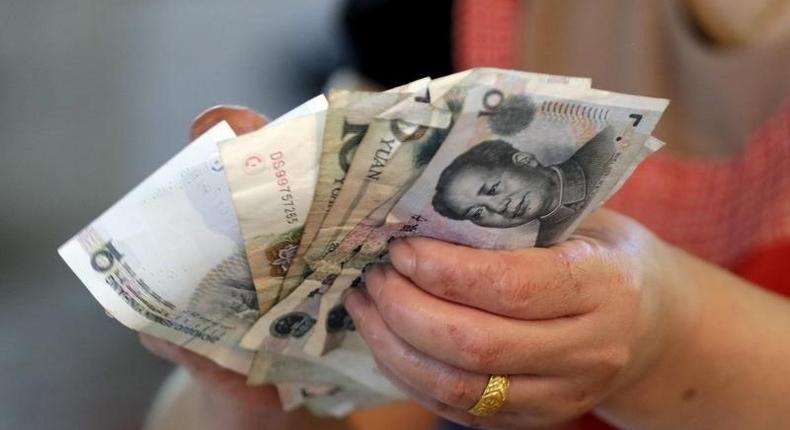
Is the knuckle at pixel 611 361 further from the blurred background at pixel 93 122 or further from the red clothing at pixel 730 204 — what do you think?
the blurred background at pixel 93 122

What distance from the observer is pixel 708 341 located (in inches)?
22.6

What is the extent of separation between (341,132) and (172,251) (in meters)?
0.12

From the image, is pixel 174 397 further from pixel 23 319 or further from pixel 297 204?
pixel 23 319

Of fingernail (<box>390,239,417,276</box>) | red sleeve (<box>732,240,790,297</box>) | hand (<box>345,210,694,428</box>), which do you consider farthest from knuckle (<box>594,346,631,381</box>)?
red sleeve (<box>732,240,790,297</box>)

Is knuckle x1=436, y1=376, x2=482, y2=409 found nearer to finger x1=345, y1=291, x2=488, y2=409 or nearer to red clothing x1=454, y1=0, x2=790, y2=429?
finger x1=345, y1=291, x2=488, y2=409

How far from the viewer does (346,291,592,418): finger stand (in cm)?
50

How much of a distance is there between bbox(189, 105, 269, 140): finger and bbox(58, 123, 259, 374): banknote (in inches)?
2.3

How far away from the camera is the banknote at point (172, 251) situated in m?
0.47

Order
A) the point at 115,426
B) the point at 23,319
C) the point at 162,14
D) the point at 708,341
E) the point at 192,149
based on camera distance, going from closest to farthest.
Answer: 1. the point at 192,149
2. the point at 708,341
3. the point at 115,426
4. the point at 23,319
5. the point at 162,14

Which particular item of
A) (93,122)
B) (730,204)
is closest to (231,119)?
(730,204)

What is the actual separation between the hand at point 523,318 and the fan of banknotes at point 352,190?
0.07 ft

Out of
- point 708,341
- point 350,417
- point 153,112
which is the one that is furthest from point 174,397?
point 153,112

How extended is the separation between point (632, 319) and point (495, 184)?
116 mm

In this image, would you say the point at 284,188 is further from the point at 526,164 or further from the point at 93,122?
the point at 93,122
